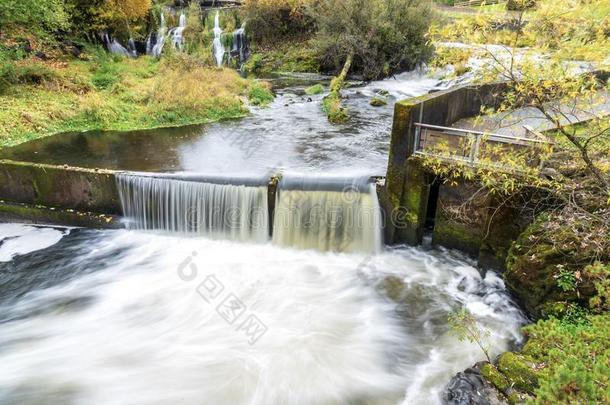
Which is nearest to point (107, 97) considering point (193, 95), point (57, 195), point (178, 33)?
point (193, 95)

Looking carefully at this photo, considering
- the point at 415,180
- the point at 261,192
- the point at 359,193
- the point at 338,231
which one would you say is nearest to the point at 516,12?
Result: the point at 415,180

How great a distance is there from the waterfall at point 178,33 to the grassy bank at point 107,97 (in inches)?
347

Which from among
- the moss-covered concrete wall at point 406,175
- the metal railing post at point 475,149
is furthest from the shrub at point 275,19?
the metal railing post at point 475,149

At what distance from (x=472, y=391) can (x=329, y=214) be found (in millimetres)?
5179

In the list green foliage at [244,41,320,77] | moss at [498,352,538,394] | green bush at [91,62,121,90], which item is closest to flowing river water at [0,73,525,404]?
moss at [498,352,538,394]

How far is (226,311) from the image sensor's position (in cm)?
827

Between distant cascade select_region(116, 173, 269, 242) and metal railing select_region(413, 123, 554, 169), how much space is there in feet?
13.1

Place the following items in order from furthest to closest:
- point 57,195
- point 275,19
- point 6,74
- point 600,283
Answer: point 275,19 < point 6,74 < point 57,195 < point 600,283

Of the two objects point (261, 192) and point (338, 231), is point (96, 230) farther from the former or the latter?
point (338, 231)

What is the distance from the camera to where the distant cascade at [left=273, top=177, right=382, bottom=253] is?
9805 mm

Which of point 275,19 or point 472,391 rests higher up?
point 275,19

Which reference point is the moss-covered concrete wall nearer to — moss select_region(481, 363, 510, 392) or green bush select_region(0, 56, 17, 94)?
moss select_region(481, 363, 510, 392)

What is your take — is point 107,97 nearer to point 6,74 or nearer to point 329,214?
point 6,74

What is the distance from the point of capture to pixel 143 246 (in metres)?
10.3
